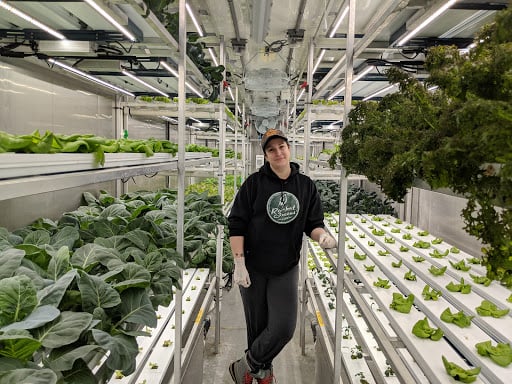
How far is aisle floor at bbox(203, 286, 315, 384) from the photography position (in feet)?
13.5

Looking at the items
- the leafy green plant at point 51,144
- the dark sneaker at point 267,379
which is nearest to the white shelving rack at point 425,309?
the dark sneaker at point 267,379

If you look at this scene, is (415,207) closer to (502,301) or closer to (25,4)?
(502,301)

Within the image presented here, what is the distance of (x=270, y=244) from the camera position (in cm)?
303

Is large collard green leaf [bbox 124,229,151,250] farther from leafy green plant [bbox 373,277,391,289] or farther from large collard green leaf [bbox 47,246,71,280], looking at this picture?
leafy green plant [bbox 373,277,391,289]

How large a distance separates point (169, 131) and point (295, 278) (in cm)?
605

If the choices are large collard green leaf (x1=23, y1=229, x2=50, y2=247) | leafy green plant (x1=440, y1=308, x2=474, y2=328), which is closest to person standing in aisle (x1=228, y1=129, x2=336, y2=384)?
leafy green plant (x1=440, y1=308, x2=474, y2=328)

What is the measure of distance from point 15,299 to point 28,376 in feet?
1.03

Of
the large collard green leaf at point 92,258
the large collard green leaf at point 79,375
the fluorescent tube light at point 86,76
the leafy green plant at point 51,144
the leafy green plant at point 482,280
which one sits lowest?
the leafy green plant at point 482,280

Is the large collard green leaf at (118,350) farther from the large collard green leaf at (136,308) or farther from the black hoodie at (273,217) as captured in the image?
the black hoodie at (273,217)

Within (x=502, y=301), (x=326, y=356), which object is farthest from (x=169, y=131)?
(x=502, y=301)

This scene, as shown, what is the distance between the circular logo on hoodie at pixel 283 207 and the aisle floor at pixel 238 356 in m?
1.88

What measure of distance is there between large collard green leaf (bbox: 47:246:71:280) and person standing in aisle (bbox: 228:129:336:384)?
152cm

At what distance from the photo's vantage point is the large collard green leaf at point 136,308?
1.47 meters

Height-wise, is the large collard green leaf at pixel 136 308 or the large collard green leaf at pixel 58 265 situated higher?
the large collard green leaf at pixel 58 265
